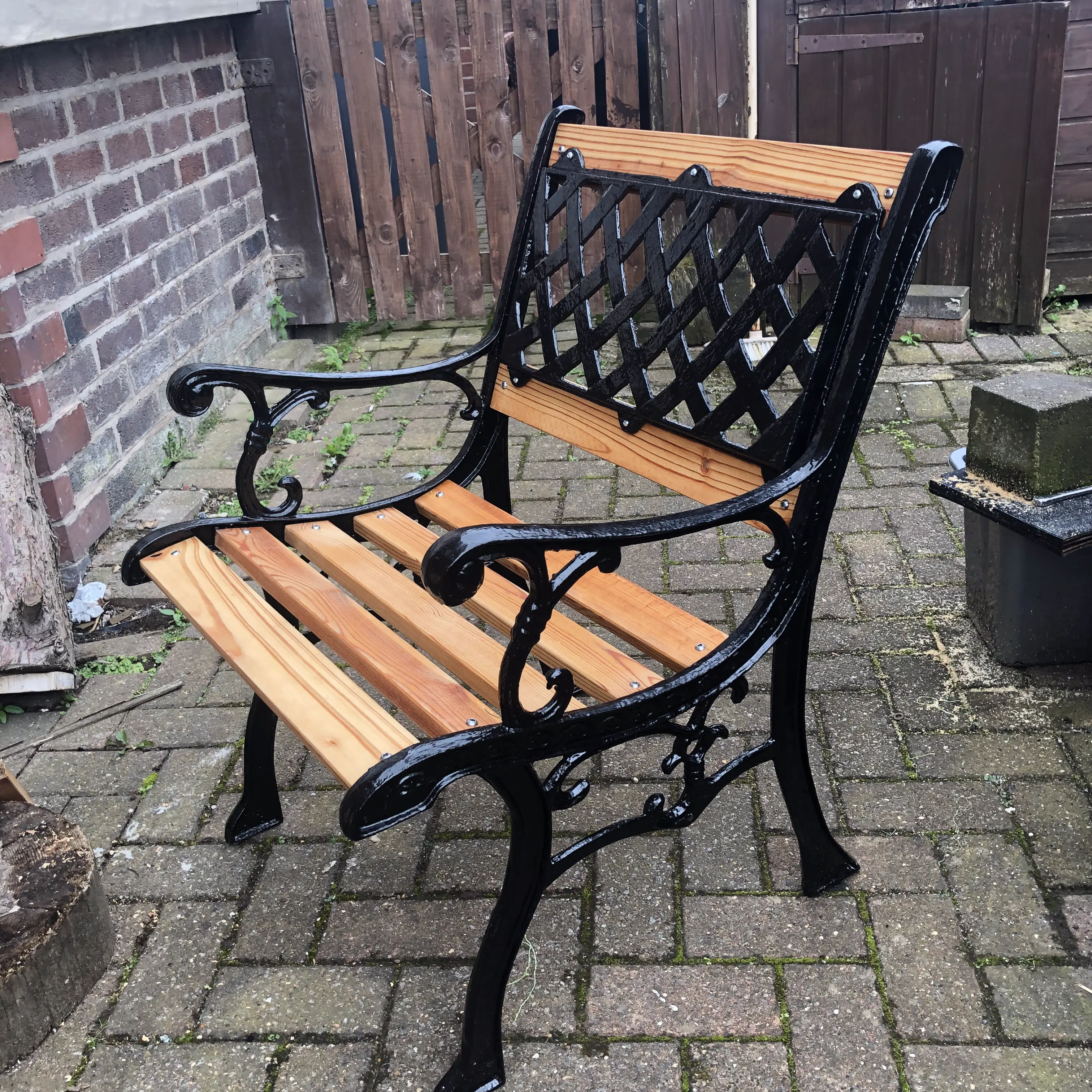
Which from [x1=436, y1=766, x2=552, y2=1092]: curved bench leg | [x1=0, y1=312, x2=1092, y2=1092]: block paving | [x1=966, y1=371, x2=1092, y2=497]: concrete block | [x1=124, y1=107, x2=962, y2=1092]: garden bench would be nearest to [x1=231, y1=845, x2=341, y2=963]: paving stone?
[x1=0, y1=312, x2=1092, y2=1092]: block paving

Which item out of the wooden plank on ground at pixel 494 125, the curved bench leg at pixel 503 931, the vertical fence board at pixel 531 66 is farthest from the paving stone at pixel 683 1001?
the vertical fence board at pixel 531 66

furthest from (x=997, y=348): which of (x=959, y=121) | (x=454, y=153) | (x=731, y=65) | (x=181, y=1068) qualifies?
(x=181, y=1068)

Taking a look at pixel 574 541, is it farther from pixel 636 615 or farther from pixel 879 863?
pixel 879 863

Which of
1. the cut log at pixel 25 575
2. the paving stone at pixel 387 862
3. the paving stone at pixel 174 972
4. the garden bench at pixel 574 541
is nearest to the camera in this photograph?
the garden bench at pixel 574 541

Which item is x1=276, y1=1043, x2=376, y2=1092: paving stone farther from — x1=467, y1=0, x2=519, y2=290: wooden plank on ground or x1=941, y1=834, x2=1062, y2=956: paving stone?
x1=467, y1=0, x2=519, y2=290: wooden plank on ground

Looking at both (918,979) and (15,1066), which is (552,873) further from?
(15,1066)

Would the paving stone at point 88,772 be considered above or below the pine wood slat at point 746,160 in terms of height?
below

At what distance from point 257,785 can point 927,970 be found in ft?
4.32

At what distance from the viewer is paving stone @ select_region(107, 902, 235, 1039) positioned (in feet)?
6.43

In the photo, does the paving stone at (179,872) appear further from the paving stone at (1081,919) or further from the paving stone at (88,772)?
the paving stone at (1081,919)

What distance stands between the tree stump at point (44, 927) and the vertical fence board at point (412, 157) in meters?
3.69

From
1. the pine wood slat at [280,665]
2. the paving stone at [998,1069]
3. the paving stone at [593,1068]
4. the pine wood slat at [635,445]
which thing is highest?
the pine wood slat at [635,445]

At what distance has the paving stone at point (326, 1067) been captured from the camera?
182cm

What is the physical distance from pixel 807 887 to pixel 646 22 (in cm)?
405
